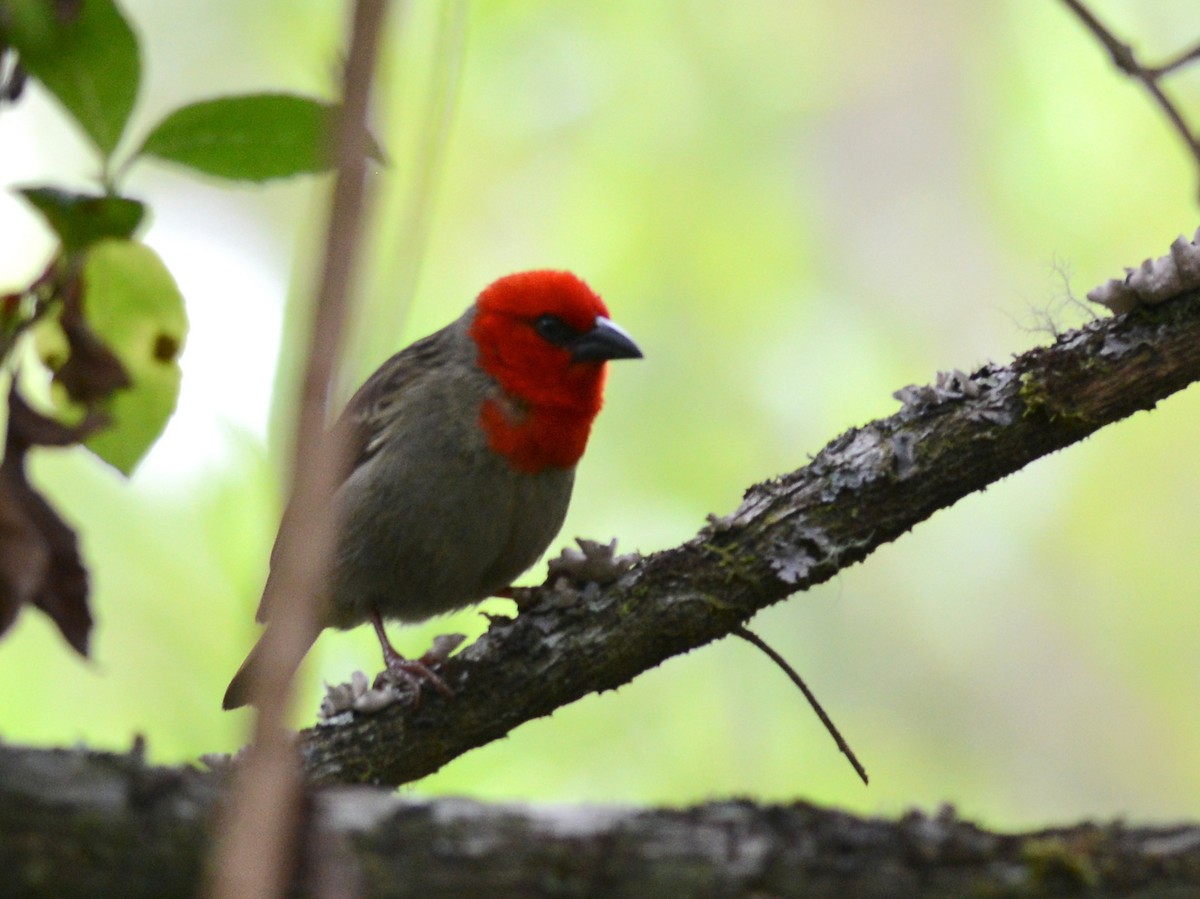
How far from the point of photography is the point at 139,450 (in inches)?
83.5

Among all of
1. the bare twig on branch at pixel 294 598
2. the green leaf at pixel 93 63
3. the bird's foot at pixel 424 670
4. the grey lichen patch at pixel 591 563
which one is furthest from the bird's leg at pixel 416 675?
the bare twig on branch at pixel 294 598

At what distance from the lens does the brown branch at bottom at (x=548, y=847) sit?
1718 millimetres

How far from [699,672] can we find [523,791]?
174 centimetres

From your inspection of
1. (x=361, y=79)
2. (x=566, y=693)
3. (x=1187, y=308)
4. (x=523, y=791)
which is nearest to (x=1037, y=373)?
(x=1187, y=308)

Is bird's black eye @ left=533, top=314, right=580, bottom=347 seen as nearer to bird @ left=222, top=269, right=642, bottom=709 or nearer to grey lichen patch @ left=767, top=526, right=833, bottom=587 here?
bird @ left=222, top=269, right=642, bottom=709

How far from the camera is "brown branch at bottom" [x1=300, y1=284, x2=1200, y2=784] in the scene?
10.2ft

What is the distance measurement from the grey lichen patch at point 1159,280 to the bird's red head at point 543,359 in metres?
2.27

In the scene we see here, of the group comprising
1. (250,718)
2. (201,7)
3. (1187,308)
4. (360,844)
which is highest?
(201,7)

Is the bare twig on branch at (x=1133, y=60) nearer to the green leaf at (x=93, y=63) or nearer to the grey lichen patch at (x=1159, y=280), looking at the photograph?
the grey lichen patch at (x=1159, y=280)

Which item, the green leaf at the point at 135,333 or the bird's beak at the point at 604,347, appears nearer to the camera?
the green leaf at the point at 135,333

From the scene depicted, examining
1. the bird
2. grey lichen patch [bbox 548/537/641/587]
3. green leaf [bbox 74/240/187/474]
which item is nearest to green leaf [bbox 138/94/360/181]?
green leaf [bbox 74/240/187/474]

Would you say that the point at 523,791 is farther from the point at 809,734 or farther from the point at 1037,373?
the point at 1037,373

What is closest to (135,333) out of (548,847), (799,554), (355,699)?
(548,847)

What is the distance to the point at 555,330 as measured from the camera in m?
5.38
